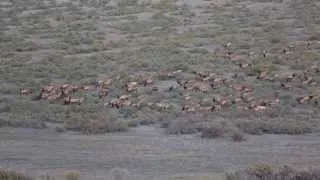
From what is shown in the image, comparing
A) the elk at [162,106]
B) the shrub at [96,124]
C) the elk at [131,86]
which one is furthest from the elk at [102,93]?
the shrub at [96,124]

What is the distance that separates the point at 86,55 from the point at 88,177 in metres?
10.5

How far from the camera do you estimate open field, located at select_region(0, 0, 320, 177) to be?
44.0 ft

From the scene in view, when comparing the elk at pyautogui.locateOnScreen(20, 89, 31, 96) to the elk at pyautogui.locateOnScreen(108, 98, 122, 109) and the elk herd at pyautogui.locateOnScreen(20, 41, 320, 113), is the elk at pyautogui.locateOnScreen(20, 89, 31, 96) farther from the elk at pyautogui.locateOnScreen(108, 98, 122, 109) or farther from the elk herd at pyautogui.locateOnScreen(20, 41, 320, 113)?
the elk at pyautogui.locateOnScreen(108, 98, 122, 109)

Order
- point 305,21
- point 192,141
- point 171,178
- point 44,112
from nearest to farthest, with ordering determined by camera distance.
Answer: point 171,178, point 192,141, point 44,112, point 305,21

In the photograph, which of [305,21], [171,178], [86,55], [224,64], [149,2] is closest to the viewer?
[171,178]

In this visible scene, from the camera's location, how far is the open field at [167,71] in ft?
44.0

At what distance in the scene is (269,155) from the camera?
11.4m

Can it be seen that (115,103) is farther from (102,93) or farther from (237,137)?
(237,137)

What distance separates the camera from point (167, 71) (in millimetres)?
17609

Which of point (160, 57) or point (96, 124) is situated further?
point (160, 57)

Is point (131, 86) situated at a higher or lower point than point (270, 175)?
lower

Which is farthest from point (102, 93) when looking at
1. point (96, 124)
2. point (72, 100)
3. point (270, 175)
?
point (270, 175)

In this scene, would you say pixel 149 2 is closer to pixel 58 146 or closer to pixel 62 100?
pixel 62 100

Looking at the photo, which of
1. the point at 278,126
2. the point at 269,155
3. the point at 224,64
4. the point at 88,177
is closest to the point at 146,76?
the point at 224,64
